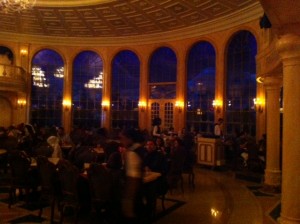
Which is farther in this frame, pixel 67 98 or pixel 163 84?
pixel 67 98

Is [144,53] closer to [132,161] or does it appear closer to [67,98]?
[67,98]

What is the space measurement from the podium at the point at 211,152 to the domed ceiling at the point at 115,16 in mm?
5764

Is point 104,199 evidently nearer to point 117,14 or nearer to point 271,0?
point 271,0

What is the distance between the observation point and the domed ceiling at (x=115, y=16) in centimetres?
1368

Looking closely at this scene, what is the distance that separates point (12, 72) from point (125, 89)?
247 inches

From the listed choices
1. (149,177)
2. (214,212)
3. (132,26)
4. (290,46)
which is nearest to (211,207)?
(214,212)

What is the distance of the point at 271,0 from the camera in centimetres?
393

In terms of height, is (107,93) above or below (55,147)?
above

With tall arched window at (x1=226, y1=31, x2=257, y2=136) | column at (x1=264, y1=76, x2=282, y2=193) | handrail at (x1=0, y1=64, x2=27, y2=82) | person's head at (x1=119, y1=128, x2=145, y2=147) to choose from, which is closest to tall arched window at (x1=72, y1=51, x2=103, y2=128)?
handrail at (x1=0, y1=64, x2=27, y2=82)

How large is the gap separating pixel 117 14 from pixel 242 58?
21.1 ft

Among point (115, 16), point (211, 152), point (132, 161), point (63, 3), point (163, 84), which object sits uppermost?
point (63, 3)

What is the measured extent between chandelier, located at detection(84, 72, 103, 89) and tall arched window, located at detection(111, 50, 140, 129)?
0.81 m

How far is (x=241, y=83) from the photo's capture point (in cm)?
1421

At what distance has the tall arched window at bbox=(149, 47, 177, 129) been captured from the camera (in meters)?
17.1
